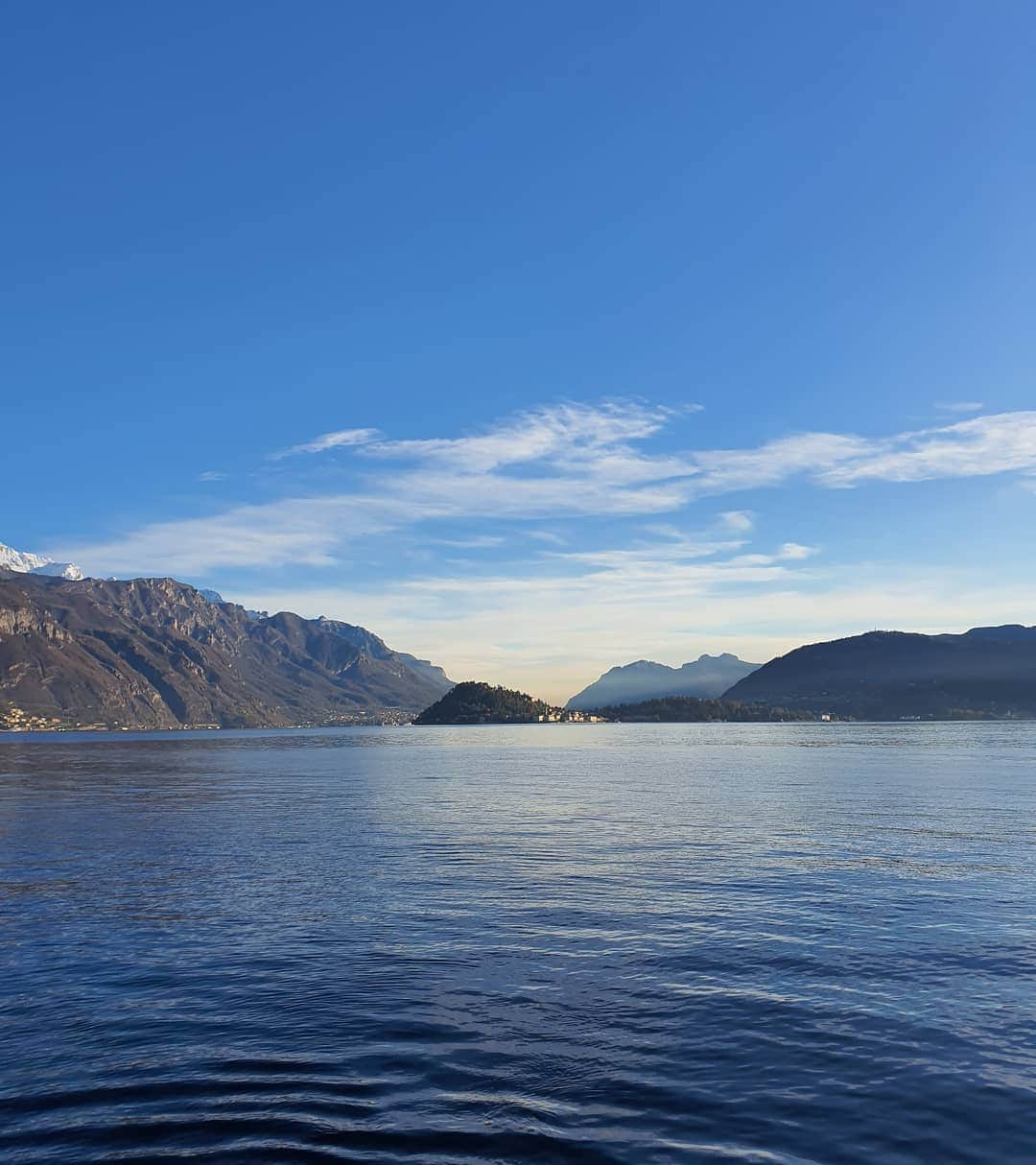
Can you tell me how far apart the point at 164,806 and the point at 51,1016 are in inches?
2662

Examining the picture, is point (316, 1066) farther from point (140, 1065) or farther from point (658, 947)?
point (658, 947)

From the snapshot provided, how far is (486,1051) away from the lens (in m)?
23.1

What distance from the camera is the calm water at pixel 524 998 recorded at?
18891 mm

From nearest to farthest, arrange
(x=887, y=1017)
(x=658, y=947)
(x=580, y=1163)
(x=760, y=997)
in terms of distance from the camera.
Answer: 1. (x=580, y=1163)
2. (x=887, y=1017)
3. (x=760, y=997)
4. (x=658, y=947)

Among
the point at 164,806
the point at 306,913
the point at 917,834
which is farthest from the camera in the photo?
the point at 164,806

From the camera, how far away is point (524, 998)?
89.6ft

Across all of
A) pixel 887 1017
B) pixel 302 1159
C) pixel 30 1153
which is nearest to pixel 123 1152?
pixel 30 1153

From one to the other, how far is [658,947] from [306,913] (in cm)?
1619

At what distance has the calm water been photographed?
62.0 ft

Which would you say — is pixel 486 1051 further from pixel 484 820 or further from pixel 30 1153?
pixel 484 820

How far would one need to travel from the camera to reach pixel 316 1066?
22375 mm

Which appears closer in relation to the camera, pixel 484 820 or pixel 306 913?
pixel 306 913

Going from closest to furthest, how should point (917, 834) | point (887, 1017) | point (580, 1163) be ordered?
point (580, 1163), point (887, 1017), point (917, 834)

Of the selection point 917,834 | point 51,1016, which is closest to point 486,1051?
point 51,1016
